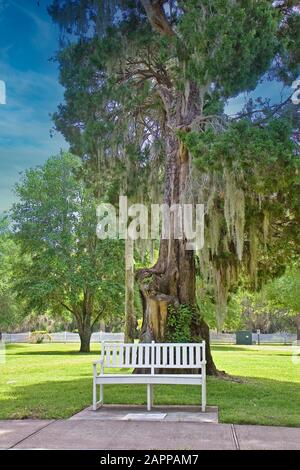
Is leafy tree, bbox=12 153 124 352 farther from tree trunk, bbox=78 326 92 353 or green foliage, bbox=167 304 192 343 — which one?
green foliage, bbox=167 304 192 343

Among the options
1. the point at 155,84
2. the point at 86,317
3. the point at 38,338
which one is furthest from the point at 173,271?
the point at 38,338

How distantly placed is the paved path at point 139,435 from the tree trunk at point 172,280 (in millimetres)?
4878

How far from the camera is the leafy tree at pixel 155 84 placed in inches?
392

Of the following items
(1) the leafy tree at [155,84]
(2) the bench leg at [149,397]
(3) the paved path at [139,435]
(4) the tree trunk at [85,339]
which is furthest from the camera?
(4) the tree trunk at [85,339]

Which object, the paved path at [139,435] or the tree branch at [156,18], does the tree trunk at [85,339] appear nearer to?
the tree branch at [156,18]

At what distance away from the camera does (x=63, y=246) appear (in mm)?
27969

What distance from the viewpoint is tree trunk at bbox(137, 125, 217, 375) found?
11125 mm

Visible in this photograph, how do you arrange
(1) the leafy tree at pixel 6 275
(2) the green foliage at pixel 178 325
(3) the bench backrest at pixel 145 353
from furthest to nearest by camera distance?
(1) the leafy tree at pixel 6 275
(2) the green foliage at pixel 178 325
(3) the bench backrest at pixel 145 353

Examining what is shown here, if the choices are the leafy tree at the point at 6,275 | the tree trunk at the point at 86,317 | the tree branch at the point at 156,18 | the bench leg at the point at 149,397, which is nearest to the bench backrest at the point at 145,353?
the bench leg at the point at 149,397

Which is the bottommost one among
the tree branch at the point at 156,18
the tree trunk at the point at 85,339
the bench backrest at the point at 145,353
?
the tree trunk at the point at 85,339

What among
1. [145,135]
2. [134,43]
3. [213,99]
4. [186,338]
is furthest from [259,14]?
[186,338]

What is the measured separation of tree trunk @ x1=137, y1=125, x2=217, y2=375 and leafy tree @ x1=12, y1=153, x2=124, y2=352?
1565 centimetres

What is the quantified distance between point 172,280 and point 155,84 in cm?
463

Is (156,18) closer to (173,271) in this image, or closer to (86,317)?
(173,271)
